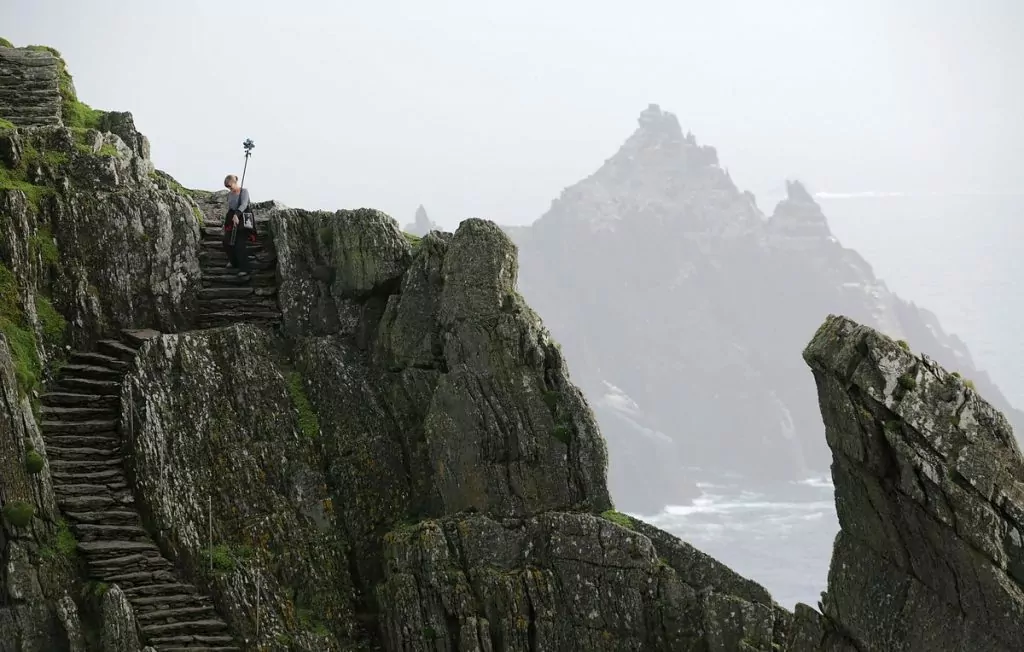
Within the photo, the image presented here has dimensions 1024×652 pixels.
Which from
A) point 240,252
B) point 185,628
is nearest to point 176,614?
point 185,628

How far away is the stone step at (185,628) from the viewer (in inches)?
1432

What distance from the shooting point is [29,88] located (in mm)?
55094

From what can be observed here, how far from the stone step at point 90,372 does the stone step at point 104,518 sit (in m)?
5.59

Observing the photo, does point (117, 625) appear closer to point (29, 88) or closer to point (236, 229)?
point (236, 229)

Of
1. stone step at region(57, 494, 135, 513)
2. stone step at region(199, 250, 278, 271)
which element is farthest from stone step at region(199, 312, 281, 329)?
stone step at region(57, 494, 135, 513)

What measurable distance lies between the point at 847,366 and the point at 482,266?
18.5 meters

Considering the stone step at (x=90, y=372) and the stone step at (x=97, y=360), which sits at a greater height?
the stone step at (x=97, y=360)

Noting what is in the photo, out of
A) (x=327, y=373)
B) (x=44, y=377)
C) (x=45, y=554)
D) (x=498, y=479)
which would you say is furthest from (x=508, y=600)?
(x=44, y=377)

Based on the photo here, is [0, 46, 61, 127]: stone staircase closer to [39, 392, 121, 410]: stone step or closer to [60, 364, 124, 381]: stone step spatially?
[60, 364, 124, 381]: stone step

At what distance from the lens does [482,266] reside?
1740 inches

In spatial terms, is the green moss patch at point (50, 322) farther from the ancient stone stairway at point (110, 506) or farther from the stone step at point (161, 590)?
the stone step at point (161, 590)

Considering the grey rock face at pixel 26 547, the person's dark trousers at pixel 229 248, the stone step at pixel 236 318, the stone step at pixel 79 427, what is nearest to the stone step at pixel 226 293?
the stone step at pixel 236 318

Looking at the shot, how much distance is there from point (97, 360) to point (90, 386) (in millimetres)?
1274

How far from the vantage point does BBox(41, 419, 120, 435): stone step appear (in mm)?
40375
